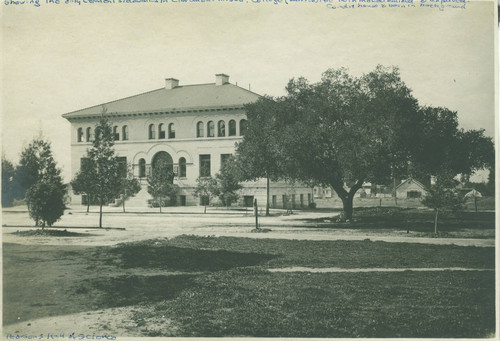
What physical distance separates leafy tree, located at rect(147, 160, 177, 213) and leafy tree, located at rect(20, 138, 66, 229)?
707 centimetres

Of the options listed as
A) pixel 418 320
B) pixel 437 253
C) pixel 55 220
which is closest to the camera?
pixel 418 320

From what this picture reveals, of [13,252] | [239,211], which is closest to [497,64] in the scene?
[13,252]

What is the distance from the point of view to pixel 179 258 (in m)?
10.5

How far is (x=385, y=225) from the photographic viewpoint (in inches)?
682

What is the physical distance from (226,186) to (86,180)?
13.6 metres

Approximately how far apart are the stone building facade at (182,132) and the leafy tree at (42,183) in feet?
2.18

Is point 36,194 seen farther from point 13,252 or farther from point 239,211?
point 239,211

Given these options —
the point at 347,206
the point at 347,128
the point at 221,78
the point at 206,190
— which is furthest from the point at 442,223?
the point at 206,190

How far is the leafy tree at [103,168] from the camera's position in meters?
13.6

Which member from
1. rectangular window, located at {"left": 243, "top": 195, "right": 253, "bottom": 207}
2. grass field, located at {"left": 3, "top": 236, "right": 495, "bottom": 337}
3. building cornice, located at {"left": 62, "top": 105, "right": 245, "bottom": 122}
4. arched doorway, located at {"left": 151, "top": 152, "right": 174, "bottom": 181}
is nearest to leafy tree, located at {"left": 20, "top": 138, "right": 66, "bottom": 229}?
building cornice, located at {"left": 62, "top": 105, "right": 245, "bottom": 122}

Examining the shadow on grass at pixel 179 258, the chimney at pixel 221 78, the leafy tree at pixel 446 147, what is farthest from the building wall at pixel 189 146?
the leafy tree at pixel 446 147

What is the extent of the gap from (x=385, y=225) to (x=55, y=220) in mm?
12017

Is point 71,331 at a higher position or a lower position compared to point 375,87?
lower
